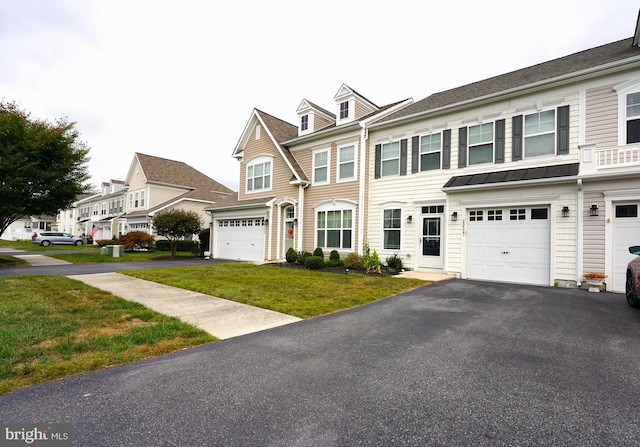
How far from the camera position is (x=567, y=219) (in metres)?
9.19

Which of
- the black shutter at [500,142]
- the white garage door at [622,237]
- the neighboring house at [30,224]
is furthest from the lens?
the neighboring house at [30,224]

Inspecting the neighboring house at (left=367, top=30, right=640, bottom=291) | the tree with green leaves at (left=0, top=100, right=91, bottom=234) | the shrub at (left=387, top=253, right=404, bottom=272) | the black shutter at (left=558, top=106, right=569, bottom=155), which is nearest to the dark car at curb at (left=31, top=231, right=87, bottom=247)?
the tree with green leaves at (left=0, top=100, right=91, bottom=234)

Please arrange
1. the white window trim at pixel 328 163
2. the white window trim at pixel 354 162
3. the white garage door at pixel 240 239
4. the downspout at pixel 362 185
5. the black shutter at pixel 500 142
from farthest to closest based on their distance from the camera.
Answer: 1. the white garage door at pixel 240 239
2. the white window trim at pixel 328 163
3. the white window trim at pixel 354 162
4. the downspout at pixel 362 185
5. the black shutter at pixel 500 142

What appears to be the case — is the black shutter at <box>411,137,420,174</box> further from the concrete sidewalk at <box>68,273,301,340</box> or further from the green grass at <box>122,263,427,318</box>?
the concrete sidewalk at <box>68,273,301,340</box>

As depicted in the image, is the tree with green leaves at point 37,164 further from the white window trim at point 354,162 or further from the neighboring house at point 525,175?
the neighboring house at point 525,175

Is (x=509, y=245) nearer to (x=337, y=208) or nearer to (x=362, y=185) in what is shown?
(x=362, y=185)

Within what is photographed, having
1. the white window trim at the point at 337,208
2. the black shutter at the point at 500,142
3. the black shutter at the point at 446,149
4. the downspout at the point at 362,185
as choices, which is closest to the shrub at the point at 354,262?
the downspout at the point at 362,185

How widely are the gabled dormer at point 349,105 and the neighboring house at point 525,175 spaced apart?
8.14 feet

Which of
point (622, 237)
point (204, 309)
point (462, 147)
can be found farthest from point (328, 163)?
point (622, 237)

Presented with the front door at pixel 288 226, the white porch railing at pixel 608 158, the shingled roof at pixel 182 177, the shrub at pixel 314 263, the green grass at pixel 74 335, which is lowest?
the green grass at pixel 74 335

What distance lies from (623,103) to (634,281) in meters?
6.02

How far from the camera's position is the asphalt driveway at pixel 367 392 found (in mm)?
2326

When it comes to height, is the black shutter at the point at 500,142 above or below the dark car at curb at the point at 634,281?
above

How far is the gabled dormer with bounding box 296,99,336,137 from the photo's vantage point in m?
16.9
